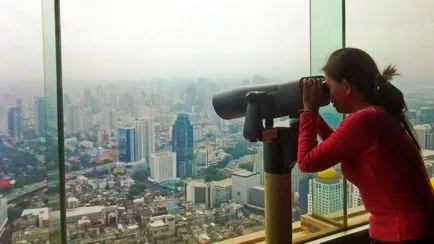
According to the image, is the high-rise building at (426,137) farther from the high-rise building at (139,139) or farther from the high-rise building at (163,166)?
the high-rise building at (139,139)

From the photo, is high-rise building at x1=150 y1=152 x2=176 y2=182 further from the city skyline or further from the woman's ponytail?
the woman's ponytail

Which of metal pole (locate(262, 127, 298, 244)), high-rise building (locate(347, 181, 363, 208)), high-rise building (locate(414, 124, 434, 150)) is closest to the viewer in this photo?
metal pole (locate(262, 127, 298, 244))

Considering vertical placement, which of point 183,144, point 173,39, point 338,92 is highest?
point 173,39

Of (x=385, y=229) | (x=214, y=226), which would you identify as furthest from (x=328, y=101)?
(x=214, y=226)

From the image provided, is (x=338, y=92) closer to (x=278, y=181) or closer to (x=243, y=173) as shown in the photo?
(x=278, y=181)

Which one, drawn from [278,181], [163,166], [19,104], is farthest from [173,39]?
[278,181]

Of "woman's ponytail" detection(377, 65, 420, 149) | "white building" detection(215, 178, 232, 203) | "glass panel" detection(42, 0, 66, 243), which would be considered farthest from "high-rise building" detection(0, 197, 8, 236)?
"woman's ponytail" detection(377, 65, 420, 149)

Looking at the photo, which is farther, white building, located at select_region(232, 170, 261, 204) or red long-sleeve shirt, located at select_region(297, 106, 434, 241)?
white building, located at select_region(232, 170, 261, 204)
